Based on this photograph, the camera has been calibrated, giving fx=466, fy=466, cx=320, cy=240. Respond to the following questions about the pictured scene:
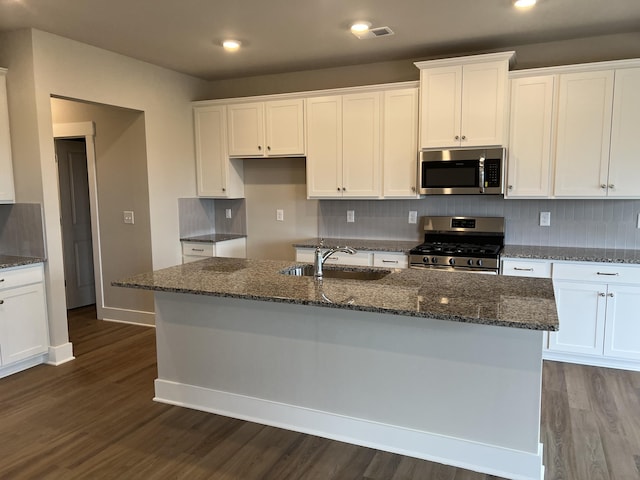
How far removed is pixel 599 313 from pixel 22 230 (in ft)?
15.0

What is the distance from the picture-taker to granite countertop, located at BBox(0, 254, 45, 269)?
136 inches

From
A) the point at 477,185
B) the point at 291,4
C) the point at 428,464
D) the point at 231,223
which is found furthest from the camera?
the point at 231,223

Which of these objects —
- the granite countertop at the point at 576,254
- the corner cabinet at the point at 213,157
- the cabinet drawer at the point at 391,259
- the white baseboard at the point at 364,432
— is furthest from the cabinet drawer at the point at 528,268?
the corner cabinet at the point at 213,157

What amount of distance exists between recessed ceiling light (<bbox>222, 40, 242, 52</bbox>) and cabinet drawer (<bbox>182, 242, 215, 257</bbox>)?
1.94 m

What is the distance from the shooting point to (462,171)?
3971 millimetres

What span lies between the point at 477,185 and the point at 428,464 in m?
2.37

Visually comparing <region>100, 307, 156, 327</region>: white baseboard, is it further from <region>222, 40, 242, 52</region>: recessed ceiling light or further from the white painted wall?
<region>222, 40, 242, 52</region>: recessed ceiling light

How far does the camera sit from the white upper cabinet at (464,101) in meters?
3.79

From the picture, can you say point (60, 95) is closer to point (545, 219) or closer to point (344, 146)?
point (344, 146)

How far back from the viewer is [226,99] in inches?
193

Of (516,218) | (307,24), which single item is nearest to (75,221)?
(307,24)

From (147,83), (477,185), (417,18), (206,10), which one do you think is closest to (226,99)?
(147,83)

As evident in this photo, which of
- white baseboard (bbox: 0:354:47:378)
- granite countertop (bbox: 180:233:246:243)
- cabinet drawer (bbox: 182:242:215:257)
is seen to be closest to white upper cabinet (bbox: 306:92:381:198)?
granite countertop (bbox: 180:233:246:243)

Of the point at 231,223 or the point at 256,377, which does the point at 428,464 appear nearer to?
the point at 256,377
